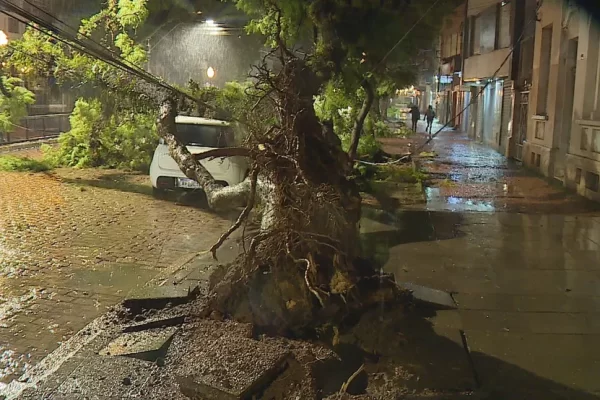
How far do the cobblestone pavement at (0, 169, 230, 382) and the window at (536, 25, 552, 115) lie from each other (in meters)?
12.0

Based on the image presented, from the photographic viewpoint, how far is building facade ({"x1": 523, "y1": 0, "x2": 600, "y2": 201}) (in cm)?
1330

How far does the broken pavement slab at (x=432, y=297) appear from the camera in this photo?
20.1 ft

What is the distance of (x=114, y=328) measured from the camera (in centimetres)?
548

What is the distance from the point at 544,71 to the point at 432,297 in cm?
1444

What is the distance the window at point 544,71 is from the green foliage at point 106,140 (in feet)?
38.0

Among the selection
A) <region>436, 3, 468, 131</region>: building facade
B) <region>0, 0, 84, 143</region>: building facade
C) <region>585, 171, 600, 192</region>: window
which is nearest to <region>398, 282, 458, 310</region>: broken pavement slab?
<region>585, 171, 600, 192</region>: window

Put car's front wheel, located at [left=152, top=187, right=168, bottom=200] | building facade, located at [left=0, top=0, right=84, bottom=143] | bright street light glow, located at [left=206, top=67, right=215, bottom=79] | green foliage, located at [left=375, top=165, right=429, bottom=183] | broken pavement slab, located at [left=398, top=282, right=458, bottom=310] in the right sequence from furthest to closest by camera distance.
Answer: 1. bright street light glow, located at [left=206, top=67, right=215, bottom=79]
2. building facade, located at [left=0, top=0, right=84, bottom=143]
3. green foliage, located at [left=375, top=165, right=429, bottom=183]
4. car's front wheel, located at [left=152, top=187, right=168, bottom=200]
5. broken pavement slab, located at [left=398, top=282, right=458, bottom=310]

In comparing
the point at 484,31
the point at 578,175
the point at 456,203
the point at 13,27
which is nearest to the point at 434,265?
the point at 456,203

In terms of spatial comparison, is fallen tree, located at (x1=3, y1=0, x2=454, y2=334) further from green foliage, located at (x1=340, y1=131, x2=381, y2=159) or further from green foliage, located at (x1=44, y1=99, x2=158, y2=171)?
green foliage, located at (x1=44, y1=99, x2=158, y2=171)

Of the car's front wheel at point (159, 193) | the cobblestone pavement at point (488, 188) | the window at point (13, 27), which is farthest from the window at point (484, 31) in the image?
the window at point (13, 27)

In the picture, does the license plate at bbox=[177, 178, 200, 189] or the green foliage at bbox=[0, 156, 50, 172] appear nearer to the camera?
the license plate at bbox=[177, 178, 200, 189]

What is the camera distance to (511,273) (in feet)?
24.3

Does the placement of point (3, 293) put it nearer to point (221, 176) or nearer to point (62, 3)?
point (221, 176)

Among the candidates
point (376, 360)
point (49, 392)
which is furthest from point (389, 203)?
point (49, 392)
